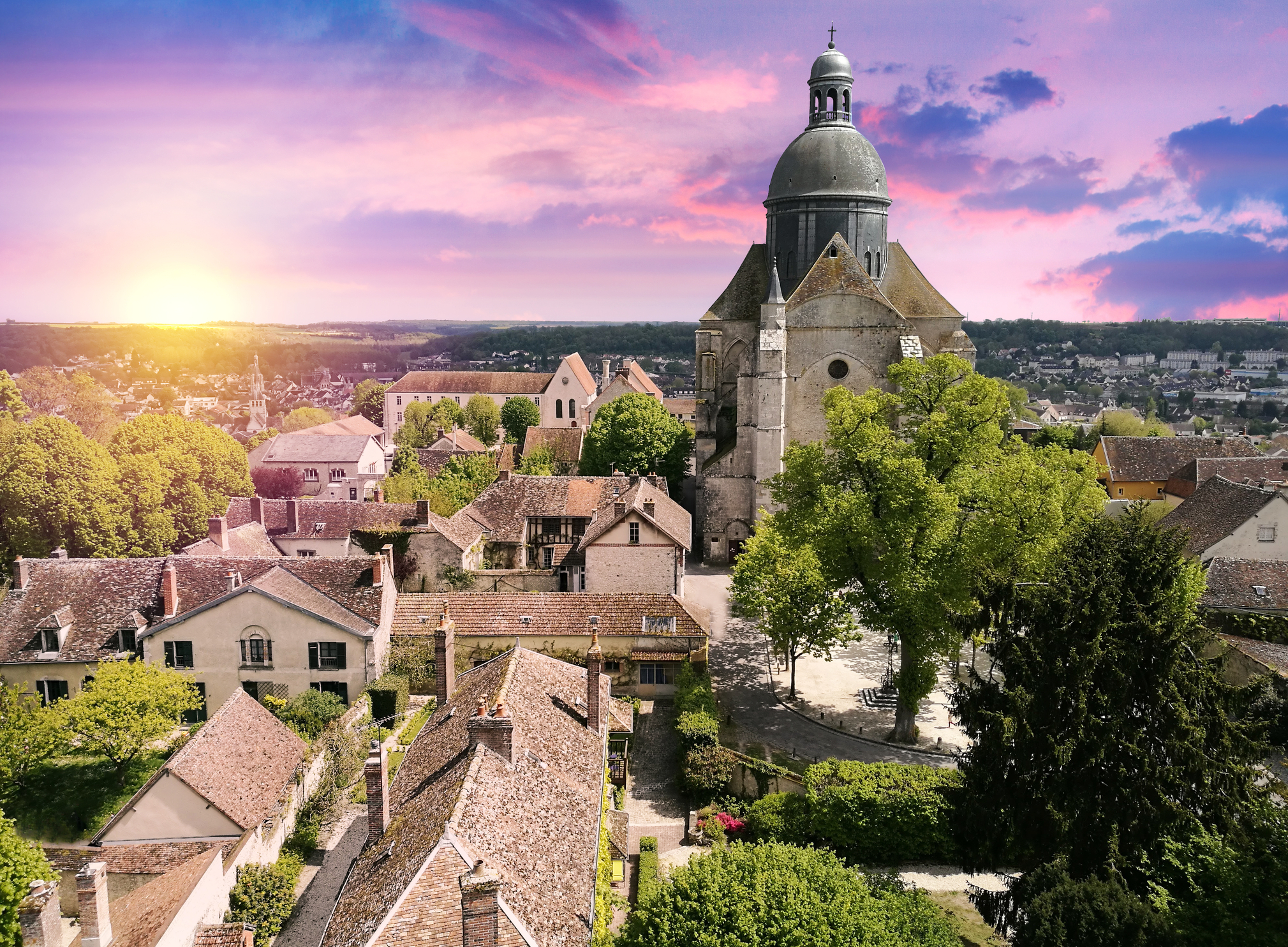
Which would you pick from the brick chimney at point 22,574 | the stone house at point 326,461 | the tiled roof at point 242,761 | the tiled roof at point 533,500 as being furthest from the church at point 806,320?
the brick chimney at point 22,574

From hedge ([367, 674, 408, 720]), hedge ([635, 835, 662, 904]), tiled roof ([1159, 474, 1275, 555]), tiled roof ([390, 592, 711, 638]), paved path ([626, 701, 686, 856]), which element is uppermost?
tiled roof ([1159, 474, 1275, 555])

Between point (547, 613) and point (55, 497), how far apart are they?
28.2 meters

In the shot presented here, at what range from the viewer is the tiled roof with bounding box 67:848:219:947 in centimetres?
1777

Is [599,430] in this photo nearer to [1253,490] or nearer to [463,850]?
[1253,490]

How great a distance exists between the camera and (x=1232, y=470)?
56.2 metres

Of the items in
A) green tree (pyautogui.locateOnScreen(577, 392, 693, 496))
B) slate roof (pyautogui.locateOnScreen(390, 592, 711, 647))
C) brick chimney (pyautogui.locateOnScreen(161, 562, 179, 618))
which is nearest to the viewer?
brick chimney (pyautogui.locateOnScreen(161, 562, 179, 618))

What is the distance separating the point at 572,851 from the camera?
57.2ft

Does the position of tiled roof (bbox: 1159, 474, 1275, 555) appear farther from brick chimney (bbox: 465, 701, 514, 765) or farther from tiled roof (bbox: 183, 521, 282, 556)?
tiled roof (bbox: 183, 521, 282, 556)

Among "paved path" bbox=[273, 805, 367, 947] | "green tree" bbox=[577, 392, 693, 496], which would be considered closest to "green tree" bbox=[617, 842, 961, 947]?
"paved path" bbox=[273, 805, 367, 947]

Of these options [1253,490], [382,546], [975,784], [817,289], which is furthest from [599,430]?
[975,784]

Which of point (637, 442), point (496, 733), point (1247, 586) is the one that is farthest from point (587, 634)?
point (637, 442)

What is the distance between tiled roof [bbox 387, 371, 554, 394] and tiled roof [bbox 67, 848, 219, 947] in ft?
304

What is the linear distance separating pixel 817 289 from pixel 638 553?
21.6 metres

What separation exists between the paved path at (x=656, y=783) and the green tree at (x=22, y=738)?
17.4 meters
